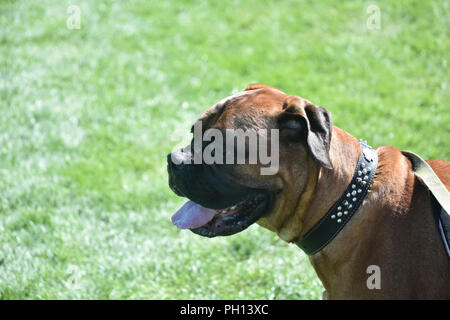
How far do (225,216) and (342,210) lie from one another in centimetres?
73

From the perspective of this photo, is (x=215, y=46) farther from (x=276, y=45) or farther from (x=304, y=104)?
(x=304, y=104)

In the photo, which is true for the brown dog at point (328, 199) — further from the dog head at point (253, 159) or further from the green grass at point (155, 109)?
the green grass at point (155, 109)

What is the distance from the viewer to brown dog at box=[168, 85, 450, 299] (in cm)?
286

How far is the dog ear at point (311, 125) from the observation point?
2.76 m

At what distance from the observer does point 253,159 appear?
301 cm

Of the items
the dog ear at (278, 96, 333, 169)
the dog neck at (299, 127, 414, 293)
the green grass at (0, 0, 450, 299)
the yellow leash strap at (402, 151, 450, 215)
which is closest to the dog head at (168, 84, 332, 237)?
the dog ear at (278, 96, 333, 169)

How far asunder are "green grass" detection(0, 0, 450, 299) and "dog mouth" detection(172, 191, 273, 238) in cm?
119

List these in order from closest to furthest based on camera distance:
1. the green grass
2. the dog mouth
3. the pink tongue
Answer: the dog mouth → the pink tongue → the green grass

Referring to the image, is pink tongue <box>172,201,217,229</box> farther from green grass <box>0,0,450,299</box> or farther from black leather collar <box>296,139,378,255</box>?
green grass <box>0,0,450,299</box>

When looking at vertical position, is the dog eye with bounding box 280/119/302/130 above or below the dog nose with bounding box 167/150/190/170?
above

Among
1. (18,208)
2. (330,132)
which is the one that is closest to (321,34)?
(18,208)

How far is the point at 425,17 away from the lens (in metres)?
8.39

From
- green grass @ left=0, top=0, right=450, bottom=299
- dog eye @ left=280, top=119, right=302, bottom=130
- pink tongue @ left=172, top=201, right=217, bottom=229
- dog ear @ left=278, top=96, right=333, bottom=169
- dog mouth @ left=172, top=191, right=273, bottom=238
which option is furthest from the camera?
green grass @ left=0, top=0, right=450, bottom=299

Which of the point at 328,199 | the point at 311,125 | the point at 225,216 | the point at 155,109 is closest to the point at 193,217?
the point at 225,216
